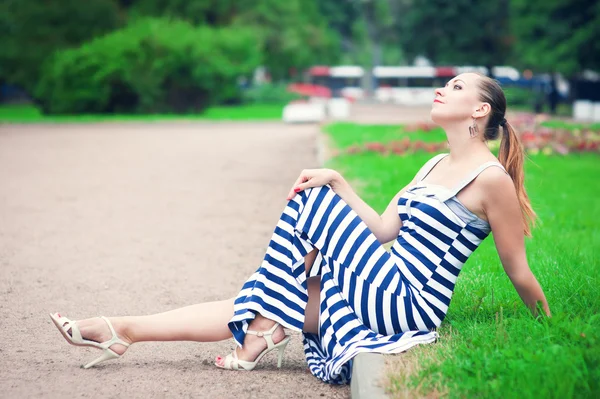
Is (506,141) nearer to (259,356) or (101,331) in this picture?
(259,356)

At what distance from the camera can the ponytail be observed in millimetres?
3629

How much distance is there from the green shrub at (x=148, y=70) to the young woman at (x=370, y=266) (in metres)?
27.5

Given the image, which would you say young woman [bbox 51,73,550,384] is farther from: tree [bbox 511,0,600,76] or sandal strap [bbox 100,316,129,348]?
tree [bbox 511,0,600,76]

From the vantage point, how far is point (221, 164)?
14.4 m

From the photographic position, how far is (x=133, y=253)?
22.3 feet

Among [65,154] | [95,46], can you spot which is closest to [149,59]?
[95,46]

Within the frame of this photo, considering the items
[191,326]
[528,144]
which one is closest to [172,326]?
[191,326]

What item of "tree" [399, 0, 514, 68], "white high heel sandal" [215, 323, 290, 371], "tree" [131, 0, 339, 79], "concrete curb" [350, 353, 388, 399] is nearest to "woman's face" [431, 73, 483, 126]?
"concrete curb" [350, 353, 388, 399]

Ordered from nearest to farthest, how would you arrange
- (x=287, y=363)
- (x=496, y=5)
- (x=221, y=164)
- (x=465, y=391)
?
1. (x=465, y=391)
2. (x=287, y=363)
3. (x=221, y=164)
4. (x=496, y=5)

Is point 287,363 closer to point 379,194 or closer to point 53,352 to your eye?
point 53,352

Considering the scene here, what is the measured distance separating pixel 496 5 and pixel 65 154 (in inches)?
1692

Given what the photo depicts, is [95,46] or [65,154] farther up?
[95,46]

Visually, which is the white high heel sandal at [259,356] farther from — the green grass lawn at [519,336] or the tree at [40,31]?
the tree at [40,31]

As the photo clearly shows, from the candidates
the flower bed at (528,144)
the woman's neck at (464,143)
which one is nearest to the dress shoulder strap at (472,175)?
the woman's neck at (464,143)
